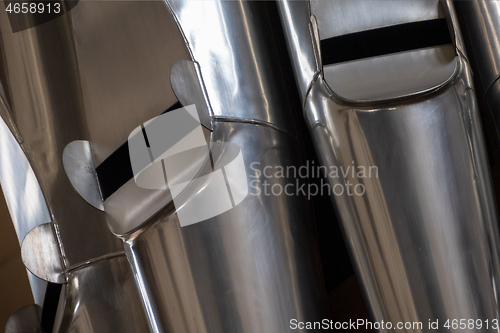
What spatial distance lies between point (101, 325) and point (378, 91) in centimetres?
47

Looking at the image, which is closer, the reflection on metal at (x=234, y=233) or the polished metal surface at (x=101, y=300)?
the reflection on metal at (x=234, y=233)

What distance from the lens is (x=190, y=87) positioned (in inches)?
31.9

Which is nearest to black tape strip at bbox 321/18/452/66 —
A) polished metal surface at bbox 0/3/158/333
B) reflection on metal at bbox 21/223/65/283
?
polished metal surface at bbox 0/3/158/333

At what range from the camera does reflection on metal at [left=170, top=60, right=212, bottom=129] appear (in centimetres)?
80

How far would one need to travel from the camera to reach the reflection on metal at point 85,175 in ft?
2.81

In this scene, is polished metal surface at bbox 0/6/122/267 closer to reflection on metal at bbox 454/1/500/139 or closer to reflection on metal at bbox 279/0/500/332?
reflection on metal at bbox 279/0/500/332

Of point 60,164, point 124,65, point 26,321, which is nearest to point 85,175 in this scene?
point 60,164

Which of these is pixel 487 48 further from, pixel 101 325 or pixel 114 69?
pixel 101 325

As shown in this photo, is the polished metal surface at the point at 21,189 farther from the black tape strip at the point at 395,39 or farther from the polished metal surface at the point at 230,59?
the black tape strip at the point at 395,39

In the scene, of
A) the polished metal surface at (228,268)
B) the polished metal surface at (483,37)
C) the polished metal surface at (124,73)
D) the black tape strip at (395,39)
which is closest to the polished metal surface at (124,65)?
the polished metal surface at (124,73)

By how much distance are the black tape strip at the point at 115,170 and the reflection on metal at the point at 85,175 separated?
3 cm

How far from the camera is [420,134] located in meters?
0.71

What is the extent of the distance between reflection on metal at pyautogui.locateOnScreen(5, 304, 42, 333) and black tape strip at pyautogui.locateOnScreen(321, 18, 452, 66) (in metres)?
0.56

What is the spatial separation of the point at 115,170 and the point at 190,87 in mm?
135
